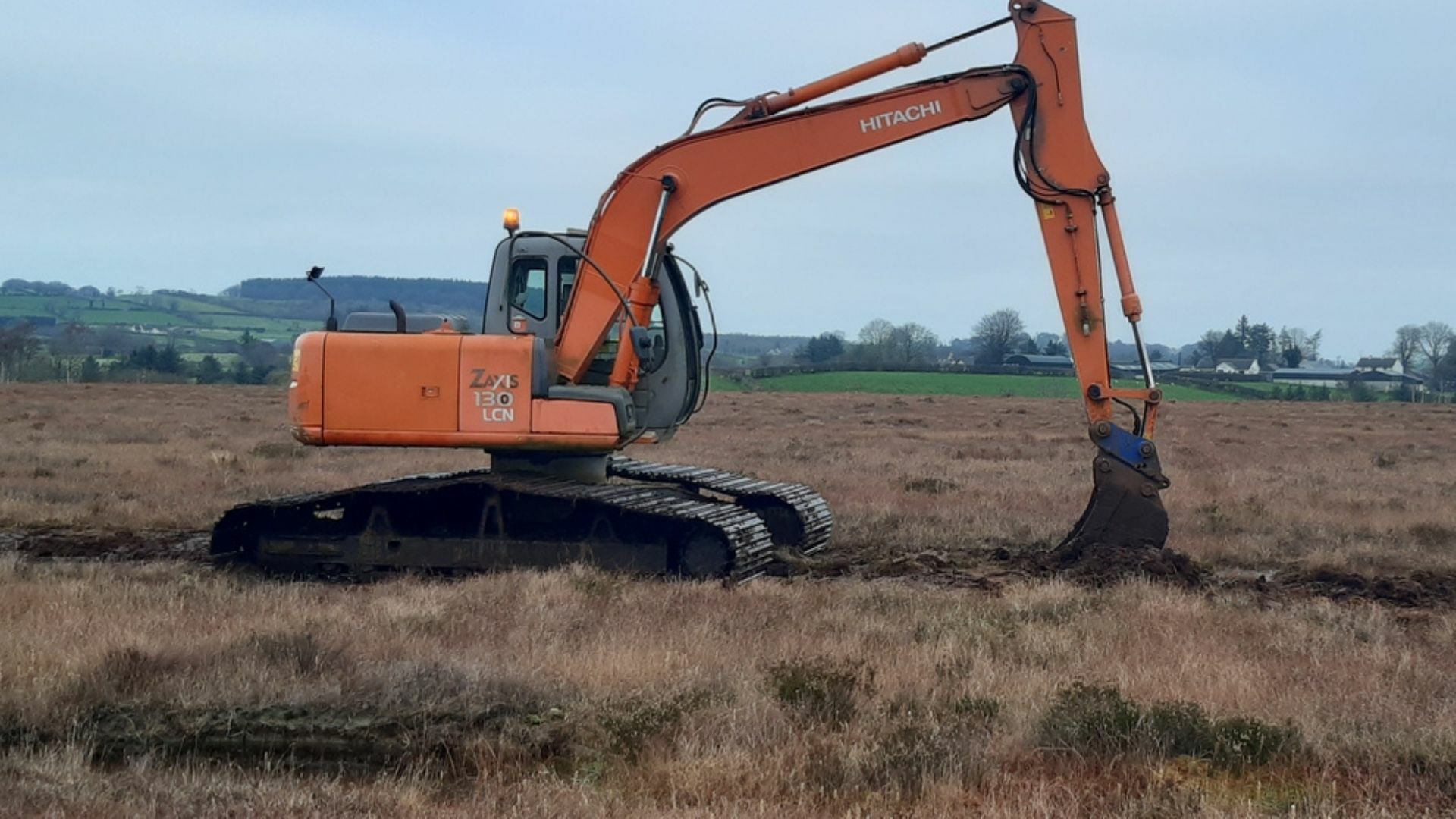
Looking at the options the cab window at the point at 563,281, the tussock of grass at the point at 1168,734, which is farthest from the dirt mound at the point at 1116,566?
the tussock of grass at the point at 1168,734

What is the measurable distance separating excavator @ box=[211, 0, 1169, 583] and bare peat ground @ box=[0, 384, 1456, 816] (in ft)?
3.45

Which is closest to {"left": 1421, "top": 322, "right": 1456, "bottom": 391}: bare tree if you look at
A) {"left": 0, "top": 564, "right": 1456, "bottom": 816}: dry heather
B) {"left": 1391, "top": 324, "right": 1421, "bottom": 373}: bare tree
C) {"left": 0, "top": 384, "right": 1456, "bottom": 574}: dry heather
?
{"left": 1391, "top": 324, "right": 1421, "bottom": 373}: bare tree

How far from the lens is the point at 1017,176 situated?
1381 centimetres

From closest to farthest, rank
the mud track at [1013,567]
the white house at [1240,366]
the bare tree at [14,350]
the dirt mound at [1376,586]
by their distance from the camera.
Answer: the dirt mound at [1376,586] → the mud track at [1013,567] → the bare tree at [14,350] → the white house at [1240,366]

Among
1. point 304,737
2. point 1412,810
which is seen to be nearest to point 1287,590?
point 1412,810

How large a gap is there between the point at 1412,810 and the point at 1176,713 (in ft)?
4.12

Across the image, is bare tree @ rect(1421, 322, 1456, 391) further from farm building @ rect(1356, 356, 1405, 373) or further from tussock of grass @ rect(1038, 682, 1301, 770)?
tussock of grass @ rect(1038, 682, 1301, 770)

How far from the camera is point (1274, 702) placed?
309 inches

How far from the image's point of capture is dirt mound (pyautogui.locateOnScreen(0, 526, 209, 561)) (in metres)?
14.6

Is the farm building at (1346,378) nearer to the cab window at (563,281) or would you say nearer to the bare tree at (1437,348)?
the bare tree at (1437,348)

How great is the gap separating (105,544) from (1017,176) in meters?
9.68

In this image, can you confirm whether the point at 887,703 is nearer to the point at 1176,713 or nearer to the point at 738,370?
the point at 1176,713

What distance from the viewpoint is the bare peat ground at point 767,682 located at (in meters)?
6.45

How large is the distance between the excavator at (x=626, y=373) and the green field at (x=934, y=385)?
50.1 metres
